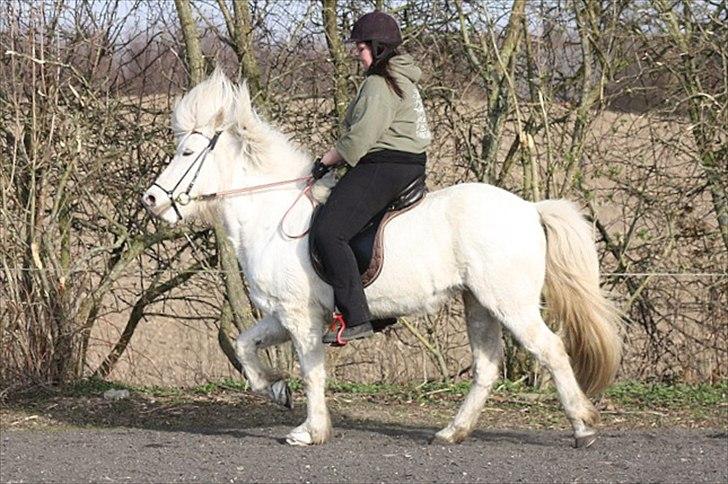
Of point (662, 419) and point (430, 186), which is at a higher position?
point (430, 186)

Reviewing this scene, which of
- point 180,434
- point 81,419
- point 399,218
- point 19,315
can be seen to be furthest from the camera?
point 19,315

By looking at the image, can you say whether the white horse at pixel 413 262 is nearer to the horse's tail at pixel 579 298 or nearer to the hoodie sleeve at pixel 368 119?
the horse's tail at pixel 579 298

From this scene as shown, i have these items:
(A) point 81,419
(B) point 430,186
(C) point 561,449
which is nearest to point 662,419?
(C) point 561,449

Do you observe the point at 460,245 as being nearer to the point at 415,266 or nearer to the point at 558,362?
the point at 415,266

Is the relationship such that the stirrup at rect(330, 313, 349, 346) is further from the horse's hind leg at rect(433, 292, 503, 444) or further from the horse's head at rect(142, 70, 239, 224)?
the horse's head at rect(142, 70, 239, 224)

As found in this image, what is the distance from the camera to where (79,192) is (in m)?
10.8

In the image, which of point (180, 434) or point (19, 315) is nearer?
point (180, 434)

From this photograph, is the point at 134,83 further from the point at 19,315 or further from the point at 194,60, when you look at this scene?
the point at 19,315

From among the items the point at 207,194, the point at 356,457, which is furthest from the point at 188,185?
the point at 356,457

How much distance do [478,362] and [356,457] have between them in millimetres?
1257

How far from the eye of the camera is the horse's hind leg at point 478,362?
8.11 metres

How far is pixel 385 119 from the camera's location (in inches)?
299

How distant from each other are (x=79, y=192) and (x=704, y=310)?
5.34 metres

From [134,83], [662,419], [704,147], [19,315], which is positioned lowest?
[662,419]
